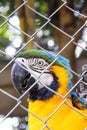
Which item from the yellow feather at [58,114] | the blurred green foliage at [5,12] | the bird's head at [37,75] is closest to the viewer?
the yellow feather at [58,114]

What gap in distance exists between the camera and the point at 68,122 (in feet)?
4.78

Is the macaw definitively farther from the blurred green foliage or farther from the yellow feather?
the blurred green foliage

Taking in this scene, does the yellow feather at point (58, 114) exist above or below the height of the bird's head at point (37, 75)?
below

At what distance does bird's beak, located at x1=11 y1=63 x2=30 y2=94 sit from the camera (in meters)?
1.49

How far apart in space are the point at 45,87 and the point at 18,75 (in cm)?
15

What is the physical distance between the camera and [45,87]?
1.61m

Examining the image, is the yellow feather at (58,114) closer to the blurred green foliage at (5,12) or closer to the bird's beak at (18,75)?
the bird's beak at (18,75)

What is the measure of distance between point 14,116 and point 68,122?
115cm

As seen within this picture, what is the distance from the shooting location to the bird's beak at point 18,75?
1489 millimetres

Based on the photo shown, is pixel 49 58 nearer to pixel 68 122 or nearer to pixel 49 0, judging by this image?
pixel 68 122

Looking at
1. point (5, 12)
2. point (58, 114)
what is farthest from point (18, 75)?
point (5, 12)

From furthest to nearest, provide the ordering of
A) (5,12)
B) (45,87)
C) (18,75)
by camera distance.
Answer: (5,12) < (45,87) < (18,75)

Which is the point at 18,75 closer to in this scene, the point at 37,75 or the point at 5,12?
the point at 37,75

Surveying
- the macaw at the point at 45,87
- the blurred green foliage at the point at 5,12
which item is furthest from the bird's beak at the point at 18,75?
the blurred green foliage at the point at 5,12
